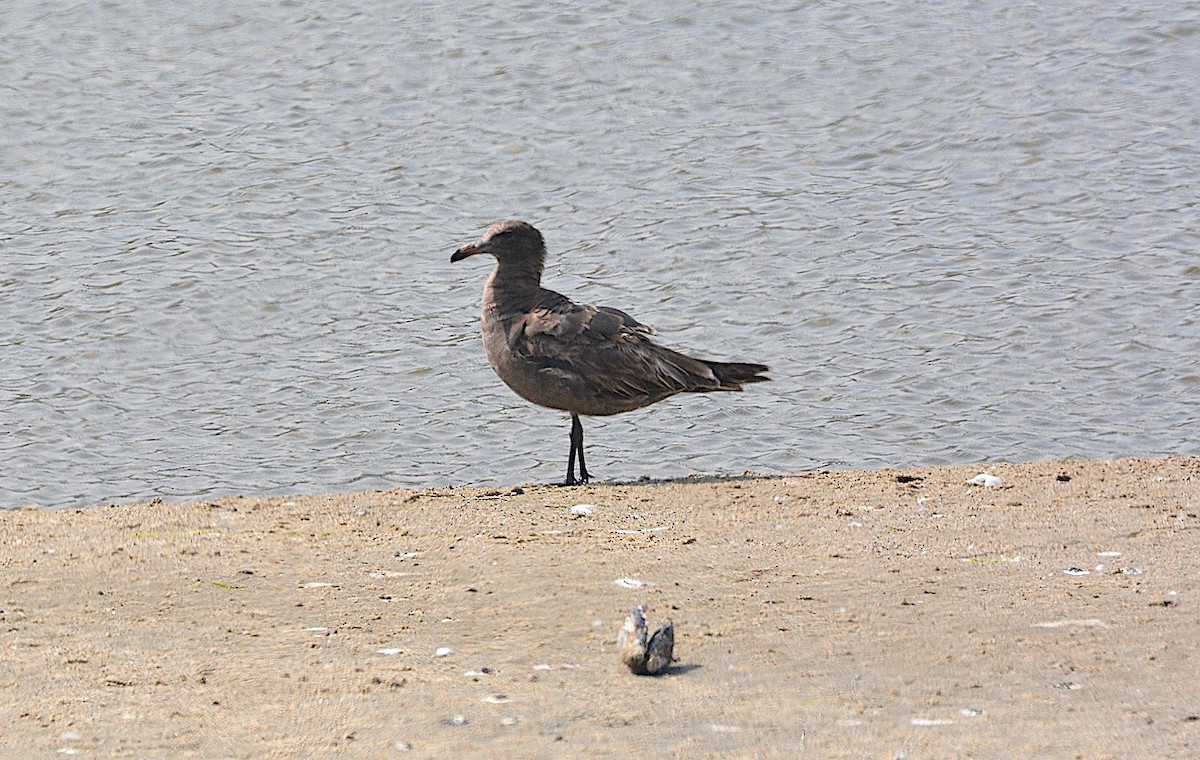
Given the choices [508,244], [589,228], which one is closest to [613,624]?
[508,244]

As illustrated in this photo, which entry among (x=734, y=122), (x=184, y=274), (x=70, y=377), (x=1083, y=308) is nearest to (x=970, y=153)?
(x=734, y=122)

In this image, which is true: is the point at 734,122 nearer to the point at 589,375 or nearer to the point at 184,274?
the point at 184,274

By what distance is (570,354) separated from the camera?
7.83m

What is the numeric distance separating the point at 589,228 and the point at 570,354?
452 cm

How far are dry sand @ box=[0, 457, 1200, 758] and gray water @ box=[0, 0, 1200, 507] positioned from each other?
2052 mm

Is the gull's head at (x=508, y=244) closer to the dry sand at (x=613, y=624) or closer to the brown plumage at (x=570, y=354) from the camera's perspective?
the brown plumage at (x=570, y=354)

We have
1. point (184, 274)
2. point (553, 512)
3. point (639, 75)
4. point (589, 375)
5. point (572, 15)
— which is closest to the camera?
point (553, 512)

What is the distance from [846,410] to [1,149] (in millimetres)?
8231

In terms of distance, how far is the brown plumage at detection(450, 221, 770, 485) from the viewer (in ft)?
25.8

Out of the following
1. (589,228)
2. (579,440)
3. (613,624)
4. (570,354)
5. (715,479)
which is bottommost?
(715,479)

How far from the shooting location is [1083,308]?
10.8 metres

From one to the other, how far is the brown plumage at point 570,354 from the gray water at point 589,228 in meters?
0.96

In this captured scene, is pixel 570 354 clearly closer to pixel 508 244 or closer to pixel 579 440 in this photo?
pixel 579 440

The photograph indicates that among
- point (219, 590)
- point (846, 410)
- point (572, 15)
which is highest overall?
point (572, 15)
